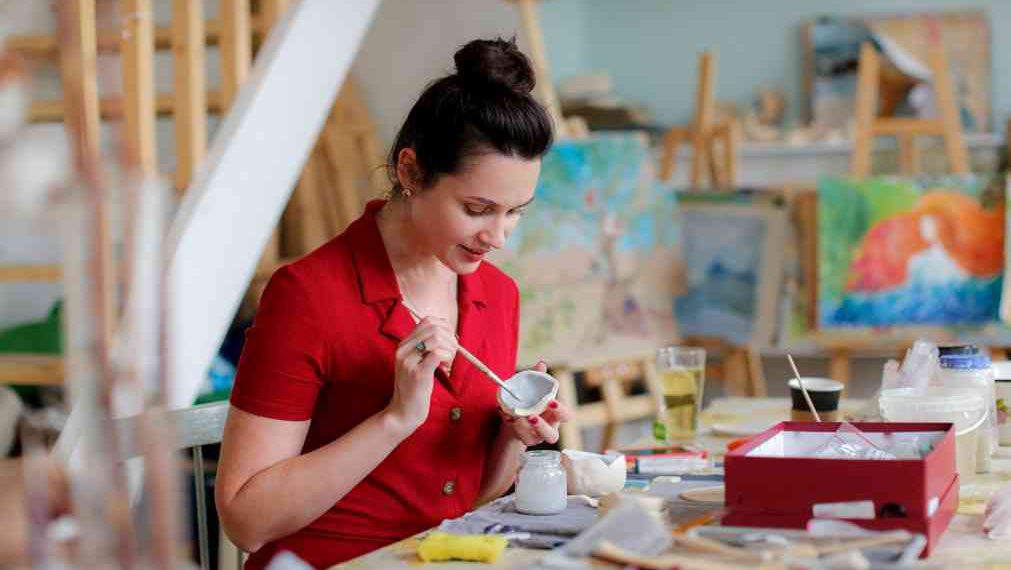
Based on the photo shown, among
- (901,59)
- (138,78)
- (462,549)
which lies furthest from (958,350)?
(901,59)

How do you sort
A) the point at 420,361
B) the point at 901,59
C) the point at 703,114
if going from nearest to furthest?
1. the point at 420,361
2. the point at 703,114
3. the point at 901,59

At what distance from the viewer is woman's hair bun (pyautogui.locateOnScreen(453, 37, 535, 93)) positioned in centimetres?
190

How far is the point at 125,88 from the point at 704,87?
2774 millimetres

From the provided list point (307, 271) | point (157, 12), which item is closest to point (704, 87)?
point (157, 12)

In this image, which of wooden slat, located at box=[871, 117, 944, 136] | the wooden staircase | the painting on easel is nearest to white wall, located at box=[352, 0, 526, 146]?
the painting on easel

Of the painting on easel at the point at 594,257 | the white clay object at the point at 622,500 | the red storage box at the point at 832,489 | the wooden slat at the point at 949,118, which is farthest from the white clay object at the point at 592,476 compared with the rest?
the wooden slat at the point at 949,118

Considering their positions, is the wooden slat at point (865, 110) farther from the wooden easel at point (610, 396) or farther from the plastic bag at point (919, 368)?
the plastic bag at point (919, 368)

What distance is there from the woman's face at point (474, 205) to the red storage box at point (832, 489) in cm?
51

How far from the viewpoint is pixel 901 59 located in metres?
7.25

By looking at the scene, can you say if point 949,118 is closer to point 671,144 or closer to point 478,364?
point 671,144

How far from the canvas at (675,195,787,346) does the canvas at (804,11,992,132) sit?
2.54m

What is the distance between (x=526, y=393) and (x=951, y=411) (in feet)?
1.98

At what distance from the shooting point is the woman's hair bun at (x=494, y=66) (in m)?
1.90

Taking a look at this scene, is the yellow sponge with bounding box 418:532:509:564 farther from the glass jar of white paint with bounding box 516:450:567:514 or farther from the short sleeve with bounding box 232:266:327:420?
the short sleeve with bounding box 232:266:327:420
